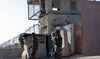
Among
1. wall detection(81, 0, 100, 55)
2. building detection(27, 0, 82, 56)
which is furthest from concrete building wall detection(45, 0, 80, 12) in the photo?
wall detection(81, 0, 100, 55)

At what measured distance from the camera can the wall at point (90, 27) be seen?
1306 cm

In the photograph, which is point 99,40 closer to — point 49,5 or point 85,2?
point 85,2

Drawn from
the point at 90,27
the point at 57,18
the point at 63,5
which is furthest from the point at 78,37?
the point at 63,5

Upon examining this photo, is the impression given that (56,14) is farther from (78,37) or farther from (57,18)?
(78,37)

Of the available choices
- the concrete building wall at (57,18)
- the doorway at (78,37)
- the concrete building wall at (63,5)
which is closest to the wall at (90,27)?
the doorway at (78,37)

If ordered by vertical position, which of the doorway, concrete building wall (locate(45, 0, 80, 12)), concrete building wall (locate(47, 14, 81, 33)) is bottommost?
the doorway

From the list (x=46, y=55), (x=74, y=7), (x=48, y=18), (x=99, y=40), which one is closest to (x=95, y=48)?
(x=99, y=40)

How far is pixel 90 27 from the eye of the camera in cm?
1321

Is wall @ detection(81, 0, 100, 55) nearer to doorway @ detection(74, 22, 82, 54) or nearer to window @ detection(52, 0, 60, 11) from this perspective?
doorway @ detection(74, 22, 82, 54)

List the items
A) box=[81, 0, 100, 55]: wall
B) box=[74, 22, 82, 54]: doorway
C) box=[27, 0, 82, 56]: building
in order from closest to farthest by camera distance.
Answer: box=[81, 0, 100, 55]: wall < box=[74, 22, 82, 54]: doorway < box=[27, 0, 82, 56]: building

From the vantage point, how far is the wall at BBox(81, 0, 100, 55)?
42.9 feet

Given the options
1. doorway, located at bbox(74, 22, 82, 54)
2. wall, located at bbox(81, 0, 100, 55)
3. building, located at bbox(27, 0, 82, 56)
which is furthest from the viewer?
building, located at bbox(27, 0, 82, 56)

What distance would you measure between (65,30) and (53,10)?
20.5 feet

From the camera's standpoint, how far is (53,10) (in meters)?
20.5
